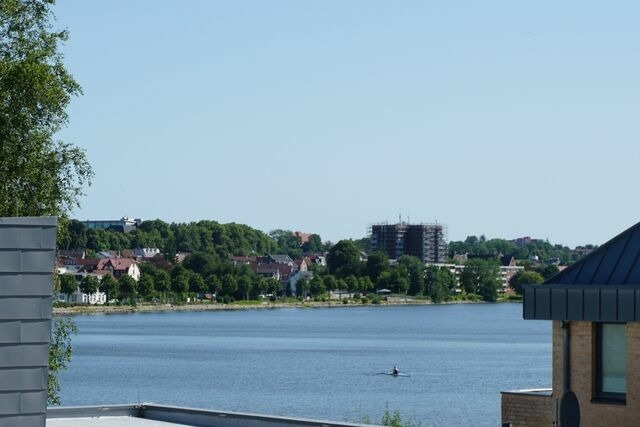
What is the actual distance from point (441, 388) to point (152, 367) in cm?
2737

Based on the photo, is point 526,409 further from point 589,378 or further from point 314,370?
point 314,370

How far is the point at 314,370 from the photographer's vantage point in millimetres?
100250

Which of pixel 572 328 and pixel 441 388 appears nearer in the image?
pixel 572 328

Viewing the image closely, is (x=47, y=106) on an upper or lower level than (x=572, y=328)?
upper

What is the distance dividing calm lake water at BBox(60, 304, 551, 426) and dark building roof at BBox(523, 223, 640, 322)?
42336 mm

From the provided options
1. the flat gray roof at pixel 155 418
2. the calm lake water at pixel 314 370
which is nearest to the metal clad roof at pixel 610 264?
the flat gray roof at pixel 155 418

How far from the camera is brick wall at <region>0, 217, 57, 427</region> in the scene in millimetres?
12727

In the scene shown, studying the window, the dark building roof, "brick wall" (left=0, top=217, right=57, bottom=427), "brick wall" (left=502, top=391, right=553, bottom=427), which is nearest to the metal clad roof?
the dark building roof

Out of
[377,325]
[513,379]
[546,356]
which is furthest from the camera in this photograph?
[377,325]

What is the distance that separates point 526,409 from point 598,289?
320 centimetres

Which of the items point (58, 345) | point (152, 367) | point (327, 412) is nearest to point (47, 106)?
point (58, 345)

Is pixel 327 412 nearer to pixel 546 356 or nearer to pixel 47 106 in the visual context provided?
pixel 47 106

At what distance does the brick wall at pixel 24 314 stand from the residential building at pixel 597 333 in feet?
29.6

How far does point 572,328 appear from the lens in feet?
67.3
